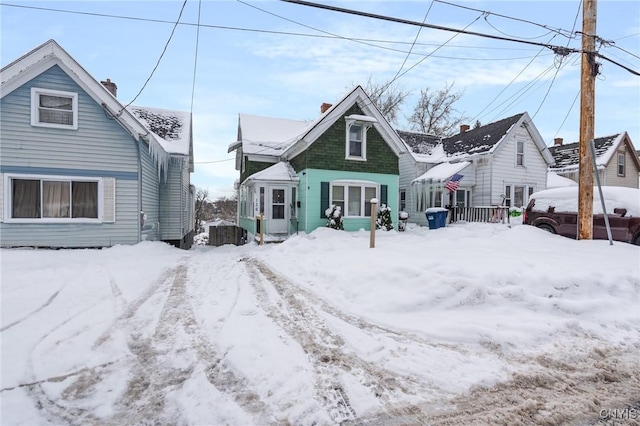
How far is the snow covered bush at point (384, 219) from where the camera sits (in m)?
14.5

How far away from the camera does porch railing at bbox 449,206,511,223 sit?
1488 centimetres

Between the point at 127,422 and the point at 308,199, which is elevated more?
the point at 308,199

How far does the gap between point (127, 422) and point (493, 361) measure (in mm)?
3556

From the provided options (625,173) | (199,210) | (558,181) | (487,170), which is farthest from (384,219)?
(199,210)

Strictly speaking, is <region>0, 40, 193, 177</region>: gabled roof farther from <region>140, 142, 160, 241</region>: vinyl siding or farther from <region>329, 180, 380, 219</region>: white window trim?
<region>329, 180, 380, 219</region>: white window trim

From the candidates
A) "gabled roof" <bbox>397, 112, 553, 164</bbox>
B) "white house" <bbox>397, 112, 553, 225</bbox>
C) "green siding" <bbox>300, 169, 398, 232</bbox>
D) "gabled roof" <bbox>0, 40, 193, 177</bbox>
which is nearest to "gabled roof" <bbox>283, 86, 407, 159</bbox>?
"green siding" <bbox>300, 169, 398, 232</bbox>

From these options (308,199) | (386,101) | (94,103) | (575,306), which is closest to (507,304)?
(575,306)

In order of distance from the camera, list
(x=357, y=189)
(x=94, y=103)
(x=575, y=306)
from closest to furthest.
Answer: (x=575, y=306)
(x=94, y=103)
(x=357, y=189)

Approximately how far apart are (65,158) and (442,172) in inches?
708

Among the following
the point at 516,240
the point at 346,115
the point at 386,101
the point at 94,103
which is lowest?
the point at 516,240

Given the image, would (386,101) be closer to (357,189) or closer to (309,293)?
(357,189)

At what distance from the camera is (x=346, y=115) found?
14422 millimetres

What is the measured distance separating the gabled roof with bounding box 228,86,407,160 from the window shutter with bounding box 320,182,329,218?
1958mm

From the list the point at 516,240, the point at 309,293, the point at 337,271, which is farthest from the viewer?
the point at 516,240
